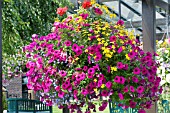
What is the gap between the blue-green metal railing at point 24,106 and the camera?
4.24m

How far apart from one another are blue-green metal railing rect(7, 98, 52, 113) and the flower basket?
138cm

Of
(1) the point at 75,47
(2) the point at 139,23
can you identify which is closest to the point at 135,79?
(1) the point at 75,47

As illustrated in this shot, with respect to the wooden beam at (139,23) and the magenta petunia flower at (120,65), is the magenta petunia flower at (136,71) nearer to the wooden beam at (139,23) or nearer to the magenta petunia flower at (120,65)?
the magenta petunia flower at (120,65)

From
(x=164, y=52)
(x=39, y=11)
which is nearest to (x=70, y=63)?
(x=39, y=11)

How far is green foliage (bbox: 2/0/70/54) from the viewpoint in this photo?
3.78 m

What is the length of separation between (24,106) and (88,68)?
171cm

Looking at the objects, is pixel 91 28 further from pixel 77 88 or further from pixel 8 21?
pixel 8 21

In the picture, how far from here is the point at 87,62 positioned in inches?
111

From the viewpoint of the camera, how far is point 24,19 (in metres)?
4.18

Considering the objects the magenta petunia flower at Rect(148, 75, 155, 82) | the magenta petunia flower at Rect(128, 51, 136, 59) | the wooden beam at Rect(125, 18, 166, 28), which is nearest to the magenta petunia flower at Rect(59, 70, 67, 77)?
the magenta petunia flower at Rect(128, 51, 136, 59)

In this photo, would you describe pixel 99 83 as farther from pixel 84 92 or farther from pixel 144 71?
pixel 144 71

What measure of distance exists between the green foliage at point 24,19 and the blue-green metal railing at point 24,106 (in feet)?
1.85

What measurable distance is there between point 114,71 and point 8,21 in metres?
1.37

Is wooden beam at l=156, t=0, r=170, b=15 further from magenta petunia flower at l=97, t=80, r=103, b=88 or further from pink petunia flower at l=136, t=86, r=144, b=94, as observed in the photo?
magenta petunia flower at l=97, t=80, r=103, b=88
